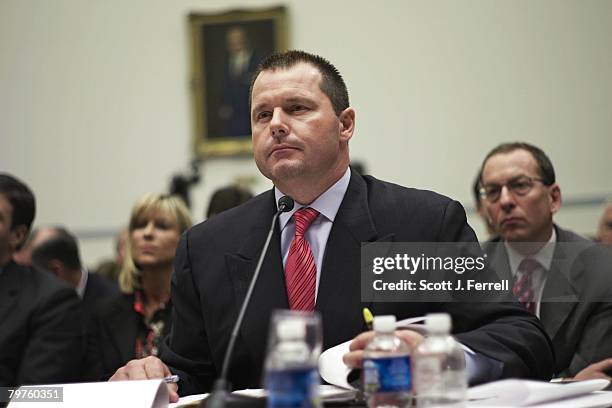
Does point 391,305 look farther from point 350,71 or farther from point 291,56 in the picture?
point 350,71

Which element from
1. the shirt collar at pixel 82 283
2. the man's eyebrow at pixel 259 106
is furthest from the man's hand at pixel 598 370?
the shirt collar at pixel 82 283

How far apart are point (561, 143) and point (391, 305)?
5559 mm

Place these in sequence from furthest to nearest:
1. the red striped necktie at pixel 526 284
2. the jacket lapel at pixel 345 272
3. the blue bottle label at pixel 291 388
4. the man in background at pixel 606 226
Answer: the man in background at pixel 606 226 → the red striped necktie at pixel 526 284 → the jacket lapel at pixel 345 272 → the blue bottle label at pixel 291 388

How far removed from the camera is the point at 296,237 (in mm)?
2797

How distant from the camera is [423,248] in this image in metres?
2.72

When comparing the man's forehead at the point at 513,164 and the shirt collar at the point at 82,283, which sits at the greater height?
the man's forehead at the point at 513,164

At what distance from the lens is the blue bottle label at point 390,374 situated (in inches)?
71.3

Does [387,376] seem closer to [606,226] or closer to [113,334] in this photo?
[113,334]

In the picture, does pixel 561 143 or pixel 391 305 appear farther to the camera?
pixel 561 143

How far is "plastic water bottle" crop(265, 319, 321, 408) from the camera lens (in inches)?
60.3

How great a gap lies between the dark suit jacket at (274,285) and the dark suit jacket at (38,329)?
140 centimetres

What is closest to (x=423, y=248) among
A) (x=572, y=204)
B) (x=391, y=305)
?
(x=391, y=305)

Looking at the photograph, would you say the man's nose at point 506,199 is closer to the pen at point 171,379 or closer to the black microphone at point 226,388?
the black microphone at point 226,388

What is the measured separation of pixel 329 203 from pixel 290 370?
4.58 ft
